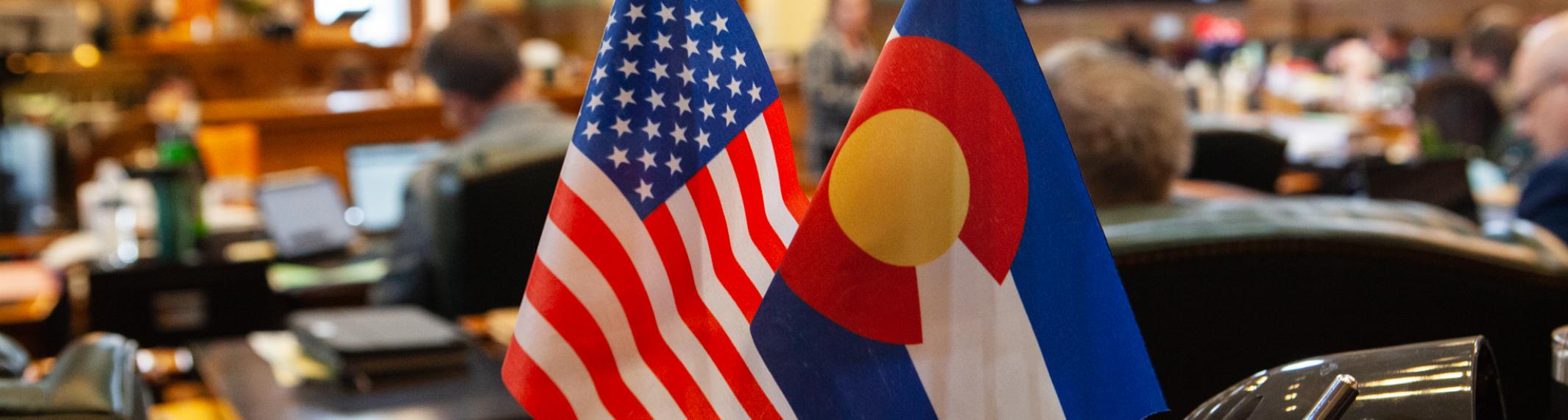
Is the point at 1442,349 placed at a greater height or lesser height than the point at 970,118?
lesser

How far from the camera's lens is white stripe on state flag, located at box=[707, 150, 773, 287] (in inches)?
36.3

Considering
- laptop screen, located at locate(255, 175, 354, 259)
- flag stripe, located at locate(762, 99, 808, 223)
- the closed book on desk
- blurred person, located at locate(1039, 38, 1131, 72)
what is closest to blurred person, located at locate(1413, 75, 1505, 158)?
blurred person, located at locate(1039, 38, 1131, 72)

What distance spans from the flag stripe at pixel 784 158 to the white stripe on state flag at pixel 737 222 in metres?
0.04

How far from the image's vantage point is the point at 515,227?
8.64 feet

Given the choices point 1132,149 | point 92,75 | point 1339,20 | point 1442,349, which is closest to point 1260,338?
point 1132,149

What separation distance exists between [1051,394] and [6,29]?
8.64 meters

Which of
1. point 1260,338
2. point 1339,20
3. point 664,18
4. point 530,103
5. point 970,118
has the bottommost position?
point 1260,338

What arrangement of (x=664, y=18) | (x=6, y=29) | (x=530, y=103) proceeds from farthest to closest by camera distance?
(x=6, y=29) < (x=530, y=103) < (x=664, y=18)

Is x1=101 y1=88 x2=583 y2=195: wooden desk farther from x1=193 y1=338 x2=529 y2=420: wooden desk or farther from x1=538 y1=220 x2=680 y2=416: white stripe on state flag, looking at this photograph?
x1=538 y1=220 x2=680 y2=416: white stripe on state flag

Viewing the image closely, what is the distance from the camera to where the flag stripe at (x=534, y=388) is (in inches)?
33.6

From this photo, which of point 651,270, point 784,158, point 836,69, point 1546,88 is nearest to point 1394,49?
point 836,69

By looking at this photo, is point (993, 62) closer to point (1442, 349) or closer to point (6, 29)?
point (1442, 349)

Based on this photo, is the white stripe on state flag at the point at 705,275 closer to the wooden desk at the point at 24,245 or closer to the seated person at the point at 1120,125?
the seated person at the point at 1120,125

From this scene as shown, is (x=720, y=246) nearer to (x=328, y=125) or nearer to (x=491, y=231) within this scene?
(x=491, y=231)
